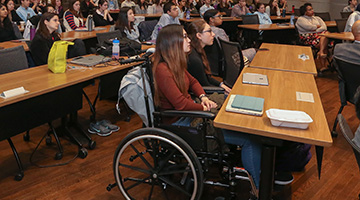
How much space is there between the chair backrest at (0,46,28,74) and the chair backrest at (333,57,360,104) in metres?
2.74

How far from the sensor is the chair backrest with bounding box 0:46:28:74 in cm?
283

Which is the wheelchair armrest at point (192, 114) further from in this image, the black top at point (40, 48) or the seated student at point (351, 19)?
the seated student at point (351, 19)

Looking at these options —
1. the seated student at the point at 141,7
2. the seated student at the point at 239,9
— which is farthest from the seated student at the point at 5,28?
the seated student at the point at 239,9

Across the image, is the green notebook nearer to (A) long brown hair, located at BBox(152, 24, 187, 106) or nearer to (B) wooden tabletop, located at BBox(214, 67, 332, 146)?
(B) wooden tabletop, located at BBox(214, 67, 332, 146)

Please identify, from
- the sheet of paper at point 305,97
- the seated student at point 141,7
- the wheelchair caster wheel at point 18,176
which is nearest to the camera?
the sheet of paper at point 305,97

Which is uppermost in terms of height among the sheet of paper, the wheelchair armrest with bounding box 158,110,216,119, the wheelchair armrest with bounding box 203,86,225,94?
the sheet of paper

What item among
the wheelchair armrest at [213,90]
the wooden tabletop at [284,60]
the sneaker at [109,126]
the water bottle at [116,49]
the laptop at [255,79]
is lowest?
the sneaker at [109,126]

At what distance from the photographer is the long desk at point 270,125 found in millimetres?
1560

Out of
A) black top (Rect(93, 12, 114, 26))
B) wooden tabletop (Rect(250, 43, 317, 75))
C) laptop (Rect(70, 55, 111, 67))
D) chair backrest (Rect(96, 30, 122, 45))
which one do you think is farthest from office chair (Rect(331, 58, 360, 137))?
black top (Rect(93, 12, 114, 26))

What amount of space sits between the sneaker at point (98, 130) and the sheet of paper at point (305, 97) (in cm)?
189

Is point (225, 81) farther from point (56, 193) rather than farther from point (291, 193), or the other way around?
point (56, 193)

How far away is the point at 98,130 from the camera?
129 inches

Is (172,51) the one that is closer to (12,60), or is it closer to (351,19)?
(12,60)

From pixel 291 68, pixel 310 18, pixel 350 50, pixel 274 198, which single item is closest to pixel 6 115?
pixel 274 198
